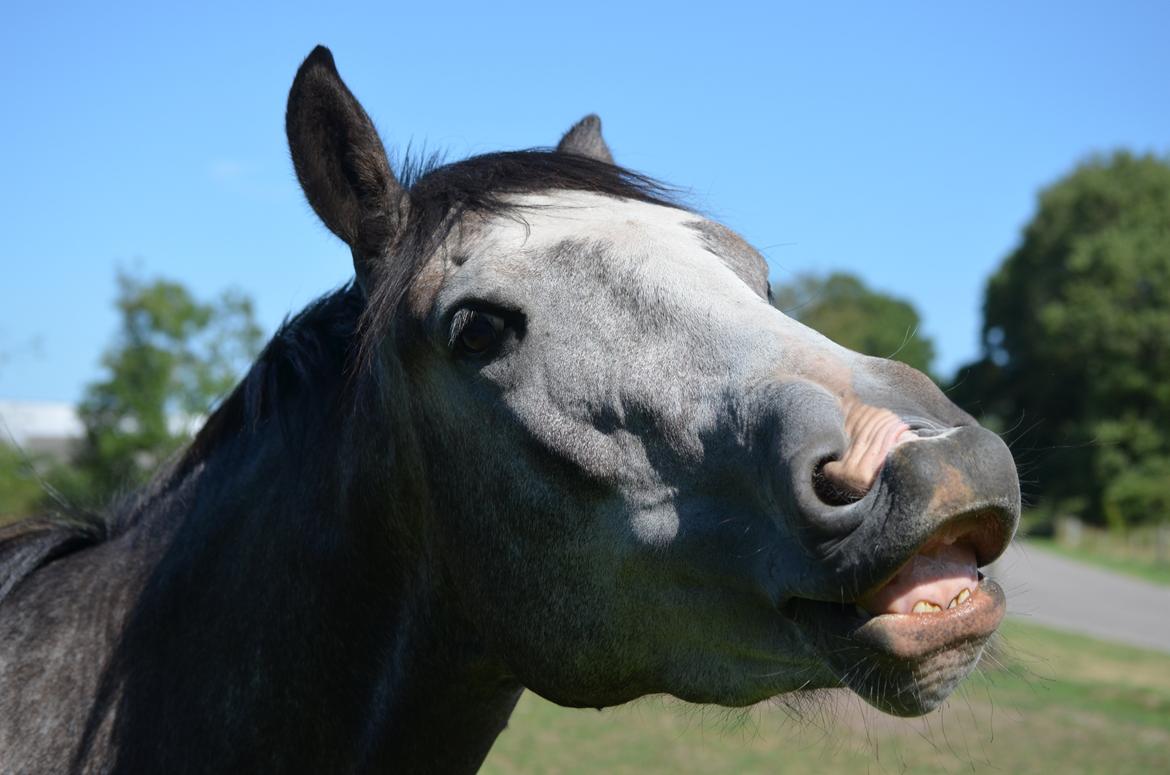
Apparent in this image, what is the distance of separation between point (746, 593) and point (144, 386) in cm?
3230

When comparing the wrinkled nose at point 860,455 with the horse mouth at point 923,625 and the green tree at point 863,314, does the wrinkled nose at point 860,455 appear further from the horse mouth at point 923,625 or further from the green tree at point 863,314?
the green tree at point 863,314

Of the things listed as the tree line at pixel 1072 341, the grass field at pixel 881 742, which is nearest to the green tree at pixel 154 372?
the tree line at pixel 1072 341

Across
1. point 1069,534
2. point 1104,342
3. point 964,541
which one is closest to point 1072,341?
point 1104,342

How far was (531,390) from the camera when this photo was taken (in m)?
2.50

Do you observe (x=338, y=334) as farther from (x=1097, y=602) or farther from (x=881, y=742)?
(x=1097, y=602)

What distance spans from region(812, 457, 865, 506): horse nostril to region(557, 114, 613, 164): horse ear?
2086 millimetres

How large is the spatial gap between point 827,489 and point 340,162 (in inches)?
66.9

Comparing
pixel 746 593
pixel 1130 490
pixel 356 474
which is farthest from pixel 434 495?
pixel 1130 490

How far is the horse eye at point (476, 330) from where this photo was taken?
2.57 m

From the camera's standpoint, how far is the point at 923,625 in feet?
6.34

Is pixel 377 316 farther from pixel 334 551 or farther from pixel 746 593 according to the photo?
pixel 746 593

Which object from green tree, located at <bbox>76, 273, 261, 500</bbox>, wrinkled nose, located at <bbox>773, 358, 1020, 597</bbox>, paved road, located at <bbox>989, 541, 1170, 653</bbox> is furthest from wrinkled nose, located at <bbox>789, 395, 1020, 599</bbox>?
green tree, located at <bbox>76, 273, 261, 500</bbox>

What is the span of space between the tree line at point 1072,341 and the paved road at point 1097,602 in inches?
306

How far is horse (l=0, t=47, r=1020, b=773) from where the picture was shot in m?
2.00
